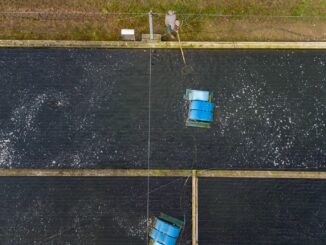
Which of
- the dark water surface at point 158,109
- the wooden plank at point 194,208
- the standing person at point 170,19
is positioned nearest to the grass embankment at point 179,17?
the standing person at point 170,19

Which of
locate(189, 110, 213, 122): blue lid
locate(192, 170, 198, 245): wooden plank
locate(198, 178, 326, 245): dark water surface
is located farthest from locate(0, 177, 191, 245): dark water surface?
locate(189, 110, 213, 122): blue lid

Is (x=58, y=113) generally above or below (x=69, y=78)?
below

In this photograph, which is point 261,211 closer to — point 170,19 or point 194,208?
point 194,208

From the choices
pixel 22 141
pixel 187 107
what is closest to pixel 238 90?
pixel 187 107

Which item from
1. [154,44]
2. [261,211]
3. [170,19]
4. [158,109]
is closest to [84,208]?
[158,109]

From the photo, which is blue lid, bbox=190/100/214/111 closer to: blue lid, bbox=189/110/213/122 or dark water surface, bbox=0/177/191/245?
blue lid, bbox=189/110/213/122

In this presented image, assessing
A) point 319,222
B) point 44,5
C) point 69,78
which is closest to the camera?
point 319,222

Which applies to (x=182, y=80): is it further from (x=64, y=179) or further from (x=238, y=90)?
(x=64, y=179)
